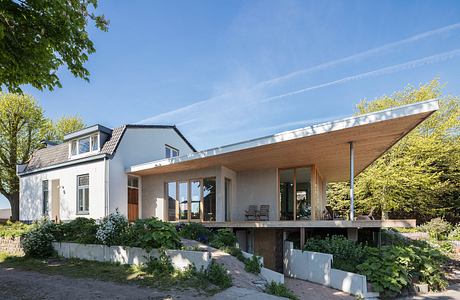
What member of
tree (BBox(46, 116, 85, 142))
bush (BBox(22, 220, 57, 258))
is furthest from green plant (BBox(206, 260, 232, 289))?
tree (BBox(46, 116, 85, 142))

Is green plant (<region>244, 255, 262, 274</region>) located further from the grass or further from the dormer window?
the dormer window

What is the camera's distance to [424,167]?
72.6ft

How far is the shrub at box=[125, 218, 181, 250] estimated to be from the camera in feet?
28.9

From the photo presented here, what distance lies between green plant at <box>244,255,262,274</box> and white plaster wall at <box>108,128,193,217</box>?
7933 mm

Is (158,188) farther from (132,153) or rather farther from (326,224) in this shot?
(326,224)

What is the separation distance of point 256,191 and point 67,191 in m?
9.19

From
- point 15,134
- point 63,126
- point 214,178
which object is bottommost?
point 214,178

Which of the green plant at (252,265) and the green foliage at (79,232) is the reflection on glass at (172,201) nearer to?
the green foliage at (79,232)

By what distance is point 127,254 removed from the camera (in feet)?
30.6

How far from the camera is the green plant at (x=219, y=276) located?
7571 millimetres

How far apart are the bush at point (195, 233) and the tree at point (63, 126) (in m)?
19.9

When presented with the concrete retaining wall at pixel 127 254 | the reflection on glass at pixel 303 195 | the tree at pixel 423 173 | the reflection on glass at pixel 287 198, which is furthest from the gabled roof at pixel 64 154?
the tree at pixel 423 173

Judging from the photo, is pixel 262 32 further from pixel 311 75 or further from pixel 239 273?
pixel 239 273

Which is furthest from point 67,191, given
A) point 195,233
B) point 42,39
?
point 42,39
